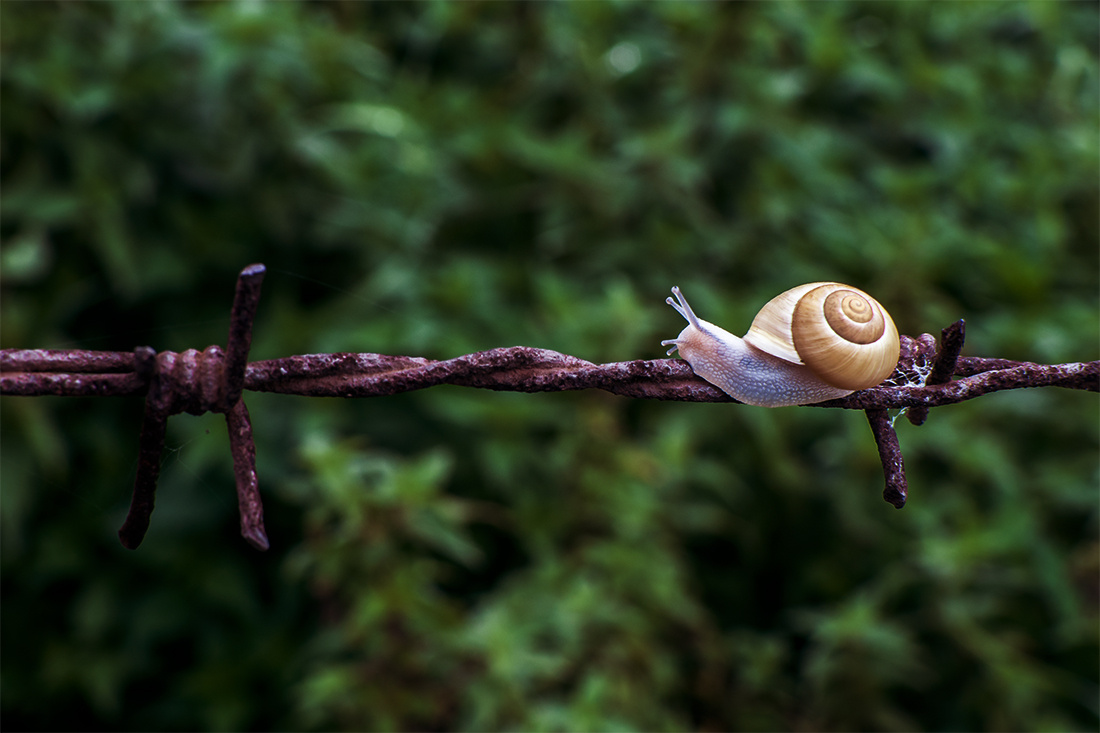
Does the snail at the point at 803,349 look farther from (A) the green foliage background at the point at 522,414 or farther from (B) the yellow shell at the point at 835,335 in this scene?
(A) the green foliage background at the point at 522,414

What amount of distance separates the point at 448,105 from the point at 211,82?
58 cm

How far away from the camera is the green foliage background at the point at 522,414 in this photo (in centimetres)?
164

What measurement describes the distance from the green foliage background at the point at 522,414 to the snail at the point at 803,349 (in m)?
0.67

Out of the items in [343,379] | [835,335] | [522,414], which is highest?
[522,414]

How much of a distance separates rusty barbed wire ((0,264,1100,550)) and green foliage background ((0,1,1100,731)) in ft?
2.31

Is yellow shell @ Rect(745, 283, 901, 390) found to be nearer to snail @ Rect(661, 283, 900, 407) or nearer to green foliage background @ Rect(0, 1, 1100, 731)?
snail @ Rect(661, 283, 900, 407)

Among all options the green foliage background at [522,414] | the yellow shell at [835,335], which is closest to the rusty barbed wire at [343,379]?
the yellow shell at [835,335]

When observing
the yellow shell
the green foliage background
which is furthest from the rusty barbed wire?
the green foliage background

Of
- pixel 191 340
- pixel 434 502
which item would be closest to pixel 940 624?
pixel 434 502

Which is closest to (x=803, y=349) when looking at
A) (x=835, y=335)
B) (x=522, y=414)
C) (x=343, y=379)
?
(x=835, y=335)

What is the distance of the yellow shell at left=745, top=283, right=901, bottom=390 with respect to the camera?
804 millimetres

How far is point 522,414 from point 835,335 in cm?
98

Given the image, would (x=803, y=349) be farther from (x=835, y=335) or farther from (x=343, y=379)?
(x=343, y=379)

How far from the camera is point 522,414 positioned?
174 cm
